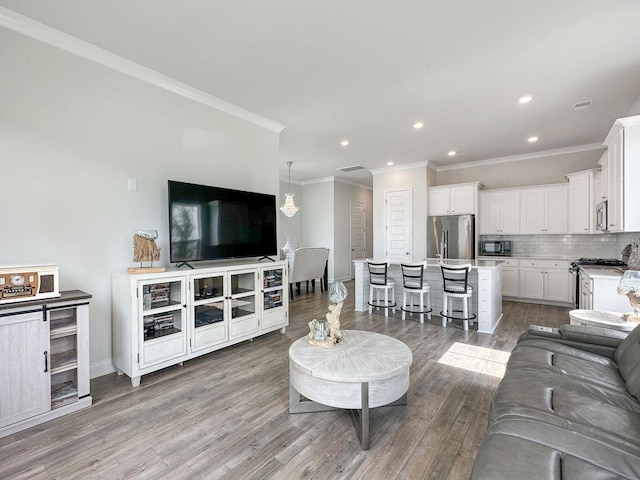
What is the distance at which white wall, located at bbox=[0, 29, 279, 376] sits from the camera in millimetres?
2414

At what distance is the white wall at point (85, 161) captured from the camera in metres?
2.41

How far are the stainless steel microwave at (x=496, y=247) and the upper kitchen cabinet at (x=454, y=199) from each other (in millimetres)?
841

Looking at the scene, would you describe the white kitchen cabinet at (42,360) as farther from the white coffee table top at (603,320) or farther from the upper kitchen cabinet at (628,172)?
the upper kitchen cabinet at (628,172)

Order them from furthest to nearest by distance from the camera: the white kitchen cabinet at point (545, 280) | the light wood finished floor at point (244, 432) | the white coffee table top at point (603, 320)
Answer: the white kitchen cabinet at point (545, 280) < the white coffee table top at point (603, 320) < the light wood finished floor at point (244, 432)

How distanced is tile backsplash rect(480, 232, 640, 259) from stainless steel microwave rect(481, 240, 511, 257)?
12 centimetres

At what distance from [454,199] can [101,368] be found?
639cm

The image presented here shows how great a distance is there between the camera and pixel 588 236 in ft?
18.3

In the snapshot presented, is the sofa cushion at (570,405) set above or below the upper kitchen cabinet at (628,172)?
below

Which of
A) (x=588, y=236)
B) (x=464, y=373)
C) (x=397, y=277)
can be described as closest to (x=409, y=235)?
(x=397, y=277)

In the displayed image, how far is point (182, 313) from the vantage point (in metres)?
3.01

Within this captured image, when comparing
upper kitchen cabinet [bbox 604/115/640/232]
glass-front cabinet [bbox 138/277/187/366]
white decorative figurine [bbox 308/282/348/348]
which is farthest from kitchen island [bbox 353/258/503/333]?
glass-front cabinet [bbox 138/277/187/366]

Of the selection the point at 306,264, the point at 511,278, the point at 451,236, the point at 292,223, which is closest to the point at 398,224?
the point at 451,236

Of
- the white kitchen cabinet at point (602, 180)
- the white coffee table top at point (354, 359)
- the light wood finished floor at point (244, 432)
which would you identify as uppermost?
the white kitchen cabinet at point (602, 180)

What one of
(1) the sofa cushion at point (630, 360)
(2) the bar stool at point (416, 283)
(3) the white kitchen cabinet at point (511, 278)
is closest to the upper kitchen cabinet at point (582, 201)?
(3) the white kitchen cabinet at point (511, 278)
